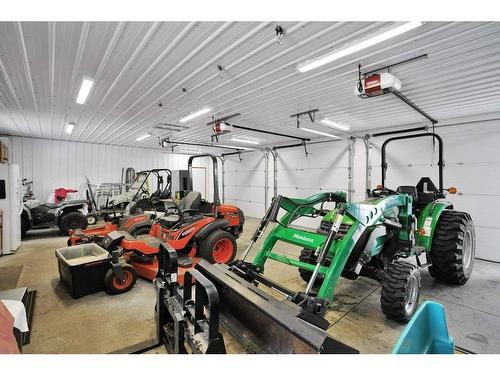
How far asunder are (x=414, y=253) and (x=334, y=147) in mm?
5686

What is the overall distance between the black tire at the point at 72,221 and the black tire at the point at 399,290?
8.43 meters

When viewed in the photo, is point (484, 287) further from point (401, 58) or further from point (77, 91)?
point (77, 91)

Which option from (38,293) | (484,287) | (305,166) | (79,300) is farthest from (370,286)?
(305,166)

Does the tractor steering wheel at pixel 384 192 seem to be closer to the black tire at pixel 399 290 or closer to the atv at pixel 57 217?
the black tire at pixel 399 290

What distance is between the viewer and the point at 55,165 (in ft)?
32.6

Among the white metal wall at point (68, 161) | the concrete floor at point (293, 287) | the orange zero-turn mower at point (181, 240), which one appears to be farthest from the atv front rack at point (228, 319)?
the white metal wall at point (68, 161)

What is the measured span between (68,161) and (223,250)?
9.30 metres

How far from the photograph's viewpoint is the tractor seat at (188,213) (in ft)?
15.1

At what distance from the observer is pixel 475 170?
5.64 metres

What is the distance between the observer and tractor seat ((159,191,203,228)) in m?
4.61

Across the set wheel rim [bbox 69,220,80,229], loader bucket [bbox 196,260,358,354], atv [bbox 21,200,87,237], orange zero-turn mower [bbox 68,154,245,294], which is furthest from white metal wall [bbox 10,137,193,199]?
loader bucket [bbox 196,260,358,354]

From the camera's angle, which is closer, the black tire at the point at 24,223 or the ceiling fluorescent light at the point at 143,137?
the black tire at the point at 24,223

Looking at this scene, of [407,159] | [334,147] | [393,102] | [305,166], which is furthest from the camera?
[305,166]

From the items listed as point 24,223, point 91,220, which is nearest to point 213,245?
point 91,220
